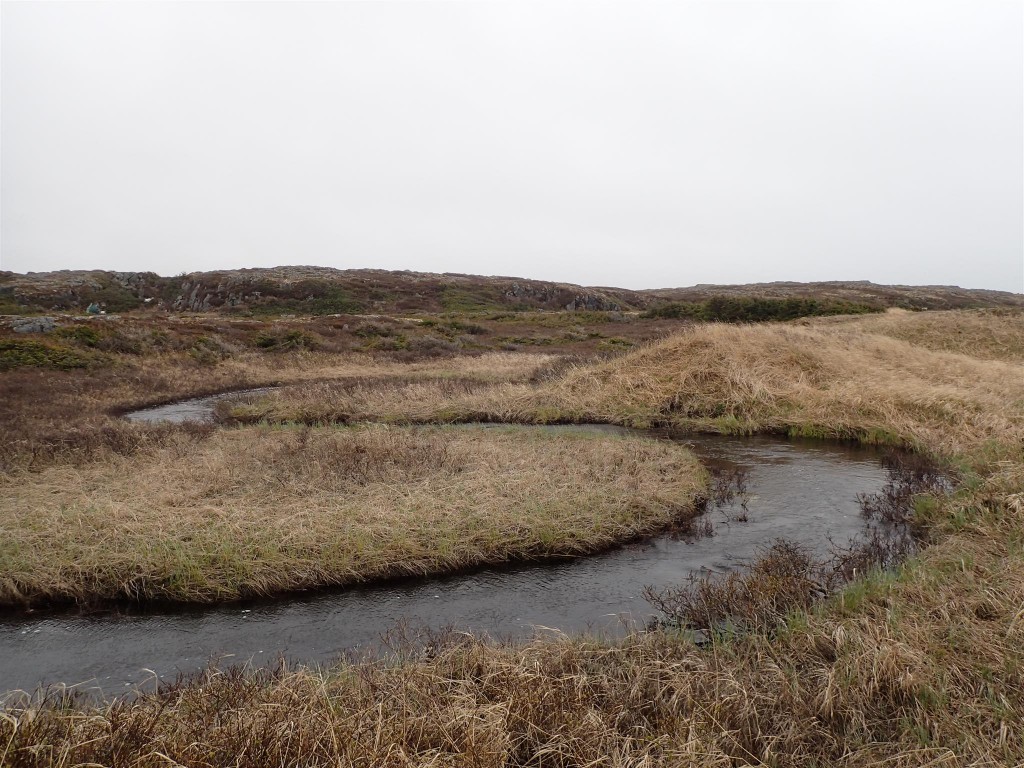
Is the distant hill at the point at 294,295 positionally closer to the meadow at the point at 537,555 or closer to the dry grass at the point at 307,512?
the meadow at the point at 537,555

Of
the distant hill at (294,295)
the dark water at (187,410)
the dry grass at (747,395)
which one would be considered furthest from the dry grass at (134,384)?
the distant hill at (294,295)

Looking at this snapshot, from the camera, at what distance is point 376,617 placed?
7.43 meters

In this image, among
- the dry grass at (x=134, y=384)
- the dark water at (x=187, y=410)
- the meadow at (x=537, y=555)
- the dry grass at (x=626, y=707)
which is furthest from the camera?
the dark water at (x=187, y=410)

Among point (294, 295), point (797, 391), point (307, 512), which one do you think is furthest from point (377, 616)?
point (294, 295)

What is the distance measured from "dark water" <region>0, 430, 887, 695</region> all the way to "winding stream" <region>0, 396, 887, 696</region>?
0.05 feet

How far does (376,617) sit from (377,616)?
25 mm

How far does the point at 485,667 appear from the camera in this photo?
542 cm

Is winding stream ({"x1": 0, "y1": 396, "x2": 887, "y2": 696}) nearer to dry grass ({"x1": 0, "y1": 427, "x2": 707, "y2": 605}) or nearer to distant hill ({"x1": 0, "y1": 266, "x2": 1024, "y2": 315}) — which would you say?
dry grass ({"x1": 0, "y1": 427, "x2": 707, "y2": 605})

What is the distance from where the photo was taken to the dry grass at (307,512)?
A: 8.06 m

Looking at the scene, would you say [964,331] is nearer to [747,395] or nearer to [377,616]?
[747,395]

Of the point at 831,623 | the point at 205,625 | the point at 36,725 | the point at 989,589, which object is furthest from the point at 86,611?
the point at 989,589

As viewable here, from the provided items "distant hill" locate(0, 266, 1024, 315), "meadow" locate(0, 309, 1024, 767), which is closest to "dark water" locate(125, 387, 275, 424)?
"meadow" locate(0, 309, 1024, 767)

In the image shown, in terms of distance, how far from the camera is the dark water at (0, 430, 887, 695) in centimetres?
644

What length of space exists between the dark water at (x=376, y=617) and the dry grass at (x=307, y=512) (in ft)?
1.34
